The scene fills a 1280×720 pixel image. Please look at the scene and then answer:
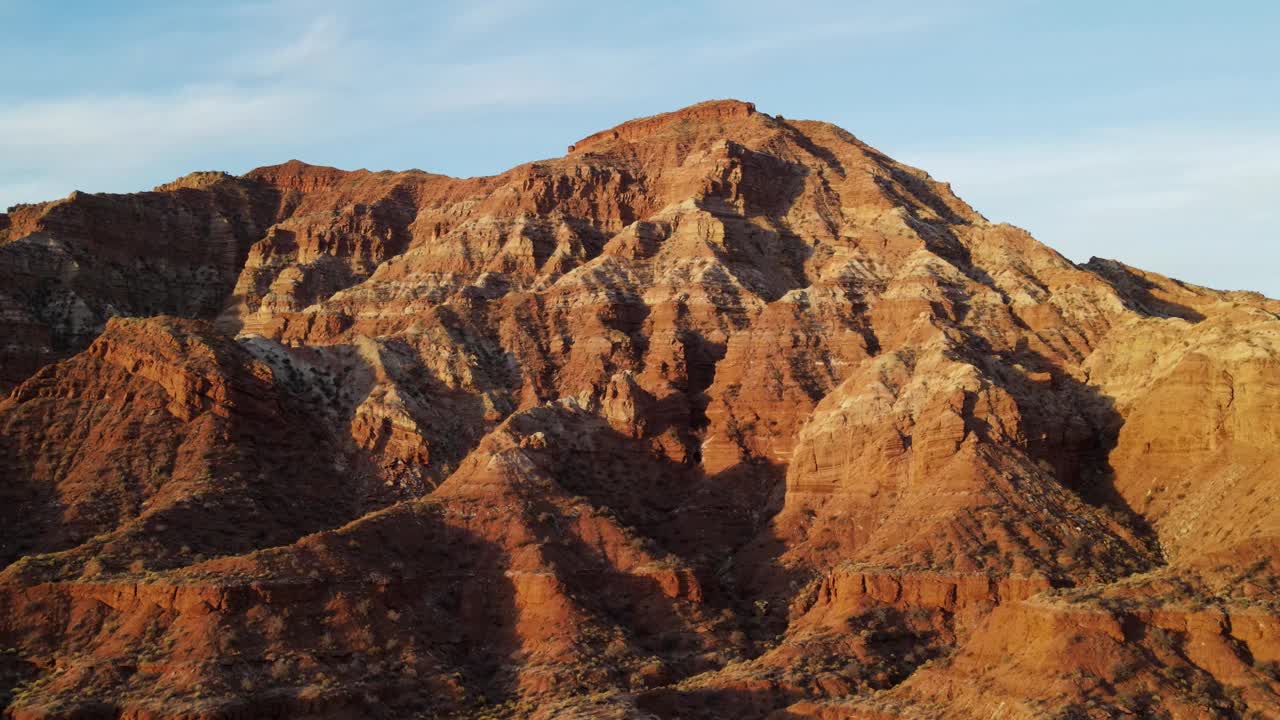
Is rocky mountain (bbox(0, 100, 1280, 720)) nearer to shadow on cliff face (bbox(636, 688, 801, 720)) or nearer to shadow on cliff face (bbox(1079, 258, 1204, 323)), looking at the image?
shadow on cliff face (bbox(636, 688, 801, 720))

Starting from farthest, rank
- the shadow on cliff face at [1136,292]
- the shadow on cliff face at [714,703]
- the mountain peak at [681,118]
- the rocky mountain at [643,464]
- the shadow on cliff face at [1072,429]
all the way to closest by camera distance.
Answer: the mountain peak at [681,118] → the shadow on cliff face at [1136,292] → the shadow on cliff face at [1072,429] → the rocky mountain at [643,464] → the shadow on cliff face at [714,703]

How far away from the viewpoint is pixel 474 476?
98812 millimetres

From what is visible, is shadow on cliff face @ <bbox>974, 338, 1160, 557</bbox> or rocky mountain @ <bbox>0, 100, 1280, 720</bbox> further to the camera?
shadow on cliff face @ <bbox>974, 338, 1160, 557</bbox>

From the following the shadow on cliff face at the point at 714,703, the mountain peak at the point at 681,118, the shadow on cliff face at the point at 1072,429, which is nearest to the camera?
the shadow on cliff face at the point at 714,703

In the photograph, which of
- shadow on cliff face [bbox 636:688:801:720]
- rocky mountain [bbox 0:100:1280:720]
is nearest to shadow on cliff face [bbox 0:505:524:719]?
rocky mountain [bbox 0:100:1280:720]

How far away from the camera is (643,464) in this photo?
360 ft

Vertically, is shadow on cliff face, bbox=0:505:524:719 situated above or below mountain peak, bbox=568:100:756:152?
below

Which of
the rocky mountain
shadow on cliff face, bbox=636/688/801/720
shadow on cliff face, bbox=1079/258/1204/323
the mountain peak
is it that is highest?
the mountain peak

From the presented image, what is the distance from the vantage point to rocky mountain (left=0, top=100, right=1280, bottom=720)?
7769cm

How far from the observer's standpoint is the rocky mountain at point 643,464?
255 feet

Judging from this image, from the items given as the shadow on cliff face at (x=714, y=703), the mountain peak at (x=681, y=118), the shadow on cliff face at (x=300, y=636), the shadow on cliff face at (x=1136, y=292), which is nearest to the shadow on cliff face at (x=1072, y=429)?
the shadow on cliff face at (x=1136, y=292)

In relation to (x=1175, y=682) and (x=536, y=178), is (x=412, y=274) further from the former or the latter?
(x=1175, y=682)

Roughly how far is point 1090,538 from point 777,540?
1870 centimetres

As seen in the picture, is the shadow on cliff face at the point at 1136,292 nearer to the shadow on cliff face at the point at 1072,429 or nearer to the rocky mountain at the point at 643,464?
the rocky mountain at the point at 643,464
